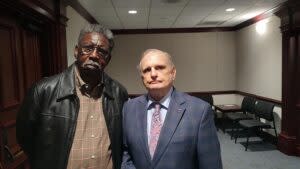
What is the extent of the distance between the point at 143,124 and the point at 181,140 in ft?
0.72

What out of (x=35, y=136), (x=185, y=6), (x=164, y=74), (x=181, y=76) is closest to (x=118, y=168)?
(x=35, y=136)

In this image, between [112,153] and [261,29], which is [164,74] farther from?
[261,29]

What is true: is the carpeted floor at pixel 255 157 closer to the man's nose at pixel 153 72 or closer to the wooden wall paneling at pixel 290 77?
the wooden wall paneling at pixel 290 77

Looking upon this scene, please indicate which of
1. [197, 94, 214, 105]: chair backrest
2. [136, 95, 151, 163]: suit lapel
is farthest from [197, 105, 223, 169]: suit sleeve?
[197, 94, 214, 105]: chair backrest

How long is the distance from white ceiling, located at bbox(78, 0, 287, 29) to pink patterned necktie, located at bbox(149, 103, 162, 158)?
9.48 ft

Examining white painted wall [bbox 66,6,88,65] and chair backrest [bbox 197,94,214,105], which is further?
chair backrest [bbox 197,94,214,105]

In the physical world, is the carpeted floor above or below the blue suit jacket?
below

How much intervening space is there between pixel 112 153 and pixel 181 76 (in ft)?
18.8

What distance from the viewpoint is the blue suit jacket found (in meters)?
1.30

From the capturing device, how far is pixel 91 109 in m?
1.46

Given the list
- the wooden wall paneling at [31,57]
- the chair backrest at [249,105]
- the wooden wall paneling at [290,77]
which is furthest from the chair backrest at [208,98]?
the wooden wall paneling at [31,57]

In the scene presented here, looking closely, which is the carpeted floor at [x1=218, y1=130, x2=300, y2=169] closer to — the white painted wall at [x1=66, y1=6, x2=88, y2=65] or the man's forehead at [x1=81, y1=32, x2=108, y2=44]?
the white painted wall at [x1=66, y1=6, x2=88, y2=65]

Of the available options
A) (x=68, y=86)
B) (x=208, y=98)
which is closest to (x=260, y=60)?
(x=208, y=98)

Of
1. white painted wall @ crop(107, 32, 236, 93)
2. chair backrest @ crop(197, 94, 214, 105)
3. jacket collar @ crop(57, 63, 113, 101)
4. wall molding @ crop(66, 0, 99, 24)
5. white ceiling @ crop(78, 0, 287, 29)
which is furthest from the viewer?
white painted wall @ crop(107, 32, 236, 93)
